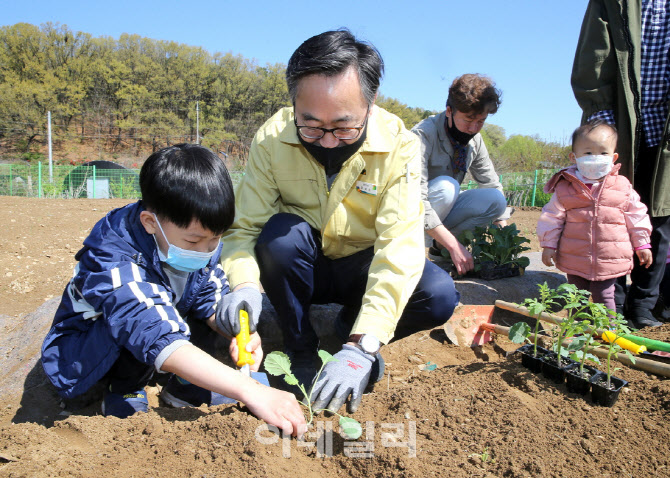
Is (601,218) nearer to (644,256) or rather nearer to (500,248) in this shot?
(644,256)

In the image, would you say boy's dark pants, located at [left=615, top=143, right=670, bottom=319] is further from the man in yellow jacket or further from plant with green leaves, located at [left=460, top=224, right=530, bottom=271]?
the man in yellow jacket

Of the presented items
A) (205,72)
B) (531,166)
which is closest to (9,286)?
(531,166)

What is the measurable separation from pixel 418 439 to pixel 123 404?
3.65 ft

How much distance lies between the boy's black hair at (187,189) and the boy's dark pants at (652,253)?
250 cm

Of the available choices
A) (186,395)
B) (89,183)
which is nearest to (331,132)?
(186,395)

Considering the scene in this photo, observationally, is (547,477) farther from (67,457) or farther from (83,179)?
(83,179)

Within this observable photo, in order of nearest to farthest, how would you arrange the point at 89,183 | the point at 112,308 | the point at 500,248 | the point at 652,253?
the point at 112,308 → the point at 652,253 → the point at 500,248 → the point at 89,183

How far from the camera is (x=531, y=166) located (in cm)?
2188

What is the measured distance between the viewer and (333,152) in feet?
6.29

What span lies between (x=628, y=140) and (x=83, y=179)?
17.3 metres

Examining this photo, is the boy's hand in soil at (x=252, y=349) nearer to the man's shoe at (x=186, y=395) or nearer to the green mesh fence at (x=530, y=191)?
the man's shoe at (x=186, y=395)

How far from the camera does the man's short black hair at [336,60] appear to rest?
1656mm

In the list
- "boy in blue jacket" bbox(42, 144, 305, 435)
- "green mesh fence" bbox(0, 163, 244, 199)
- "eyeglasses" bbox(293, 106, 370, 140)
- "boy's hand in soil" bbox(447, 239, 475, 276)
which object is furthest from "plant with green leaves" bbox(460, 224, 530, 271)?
"green mesh fence" bbox(0, 163, 244, 199)

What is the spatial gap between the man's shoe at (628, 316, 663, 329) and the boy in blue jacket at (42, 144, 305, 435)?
89.0 inches
